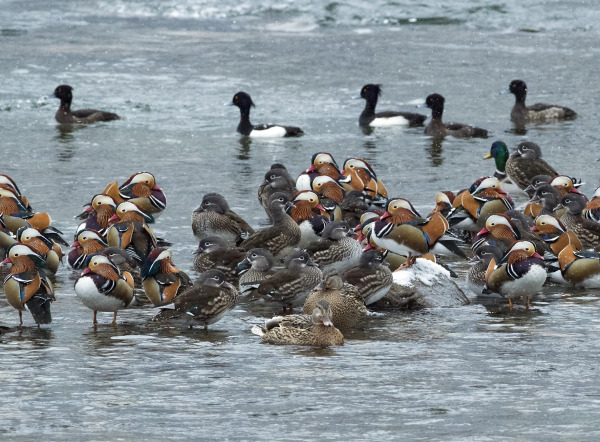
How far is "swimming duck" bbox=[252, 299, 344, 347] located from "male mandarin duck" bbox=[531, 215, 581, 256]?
3.64 meters

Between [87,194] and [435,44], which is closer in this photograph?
[87,194]

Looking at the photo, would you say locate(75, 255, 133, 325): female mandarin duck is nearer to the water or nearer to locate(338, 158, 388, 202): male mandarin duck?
the water

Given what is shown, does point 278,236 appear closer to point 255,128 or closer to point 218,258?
point 218,258

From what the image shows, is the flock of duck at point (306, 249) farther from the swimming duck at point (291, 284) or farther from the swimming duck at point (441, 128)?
the swimming duck at point (441, 128)

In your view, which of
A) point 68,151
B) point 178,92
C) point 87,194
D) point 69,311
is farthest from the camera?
point 178,92

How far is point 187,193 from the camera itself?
1584 cm

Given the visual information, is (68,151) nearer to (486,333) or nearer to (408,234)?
(408,234)

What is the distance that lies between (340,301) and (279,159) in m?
Answer: 9.51

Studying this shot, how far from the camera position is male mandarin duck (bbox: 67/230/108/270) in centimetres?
1138

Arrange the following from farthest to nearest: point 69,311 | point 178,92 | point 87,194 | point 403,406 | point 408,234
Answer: point 178,92
point 87,194
point 408,234
point 69,311
point 403,406

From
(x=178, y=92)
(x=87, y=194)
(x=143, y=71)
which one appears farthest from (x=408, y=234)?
(x=143, y=71)

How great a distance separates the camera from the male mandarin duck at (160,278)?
33.5 feet

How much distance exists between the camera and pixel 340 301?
9531mm

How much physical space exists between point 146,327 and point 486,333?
8.93 ft
